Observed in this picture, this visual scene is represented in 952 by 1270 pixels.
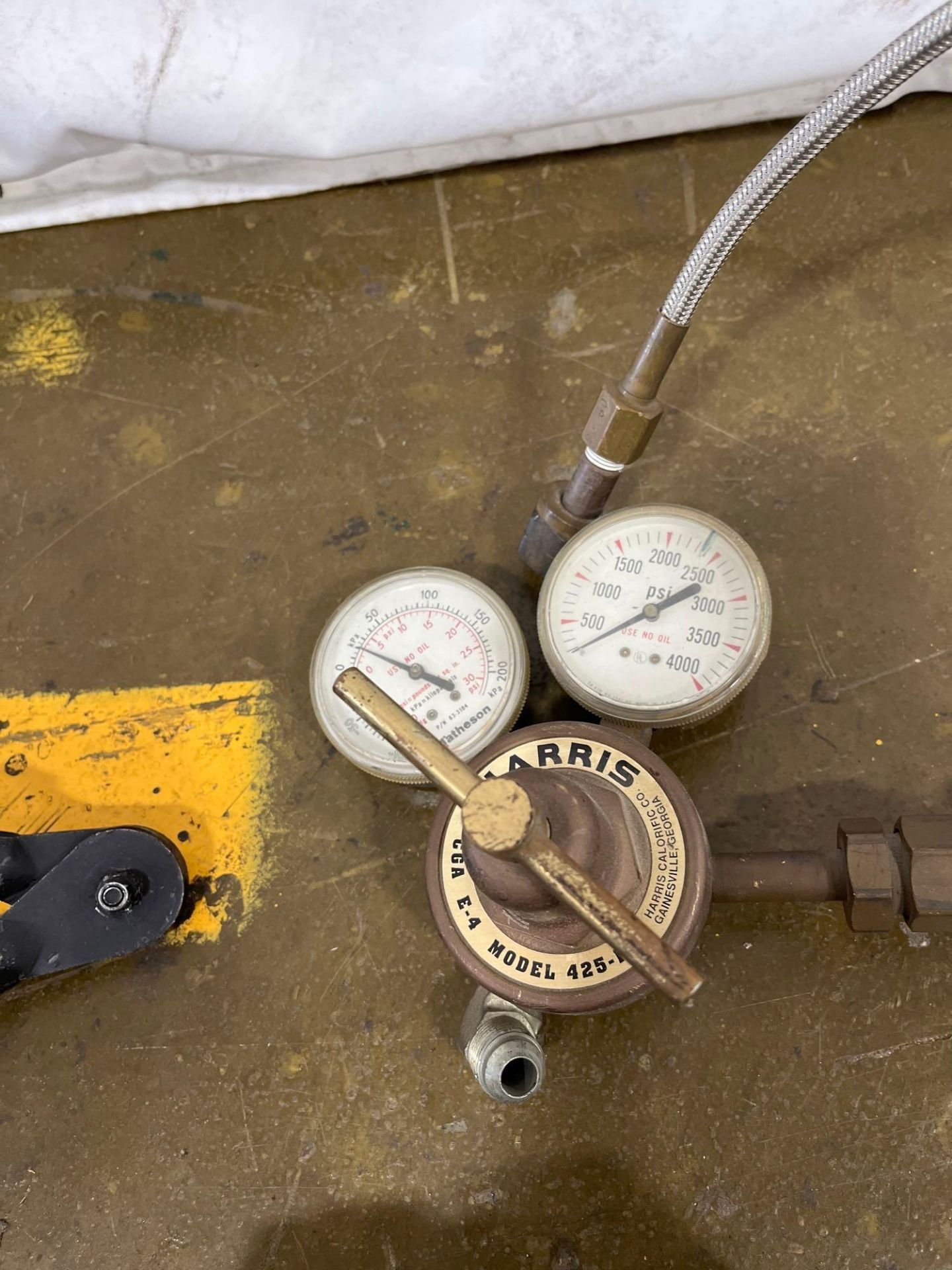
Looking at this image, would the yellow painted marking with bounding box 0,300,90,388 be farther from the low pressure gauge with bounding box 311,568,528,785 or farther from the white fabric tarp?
the low pressure gauge with bounding box 311,568,528,785

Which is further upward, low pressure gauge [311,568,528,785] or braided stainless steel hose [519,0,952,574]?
braided stainless steel hose [519,0,952,574]

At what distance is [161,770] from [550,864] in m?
0.86

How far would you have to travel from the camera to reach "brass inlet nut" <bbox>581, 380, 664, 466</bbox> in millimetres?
1046

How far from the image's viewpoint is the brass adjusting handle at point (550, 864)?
581 millimetres

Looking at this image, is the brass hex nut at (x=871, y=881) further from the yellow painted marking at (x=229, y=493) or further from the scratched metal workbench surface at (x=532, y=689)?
the yellow painted marking at (x=229, y=493)

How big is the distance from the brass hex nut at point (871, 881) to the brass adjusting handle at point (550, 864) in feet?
1.60

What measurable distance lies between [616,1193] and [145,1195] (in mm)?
629

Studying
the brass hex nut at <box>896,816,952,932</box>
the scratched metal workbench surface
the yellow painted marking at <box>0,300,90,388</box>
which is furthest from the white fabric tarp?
the brass hex nut at <box>896,816,952,932</box>

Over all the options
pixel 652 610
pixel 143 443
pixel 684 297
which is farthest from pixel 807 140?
pixel 143 443

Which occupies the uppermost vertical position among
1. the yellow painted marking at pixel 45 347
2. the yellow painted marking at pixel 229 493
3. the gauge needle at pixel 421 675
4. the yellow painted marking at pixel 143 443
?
the yellow painted marking at pixel 45 347

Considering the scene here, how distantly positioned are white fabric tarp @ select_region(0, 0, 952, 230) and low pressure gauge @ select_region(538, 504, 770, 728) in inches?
30.5

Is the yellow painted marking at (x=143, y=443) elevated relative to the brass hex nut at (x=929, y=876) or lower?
elevated

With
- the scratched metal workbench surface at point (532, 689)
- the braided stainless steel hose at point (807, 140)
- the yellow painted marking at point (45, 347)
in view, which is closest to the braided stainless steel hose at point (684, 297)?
the braided stainless steel hose at point (807, 140)

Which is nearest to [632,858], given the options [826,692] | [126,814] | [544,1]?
[826,692]
